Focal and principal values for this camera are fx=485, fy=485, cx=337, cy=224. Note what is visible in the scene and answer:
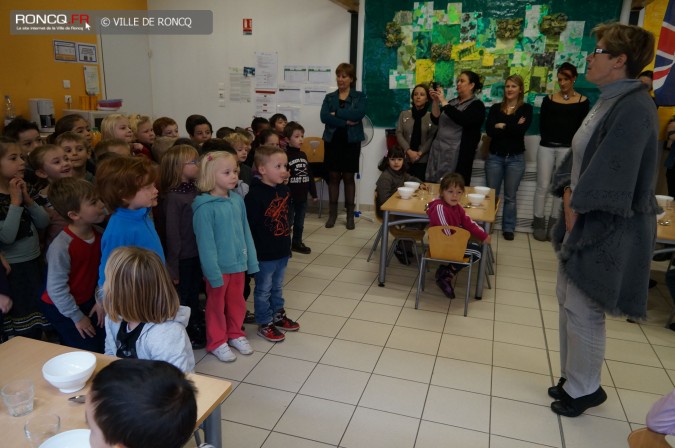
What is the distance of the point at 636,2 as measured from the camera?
5031 mm

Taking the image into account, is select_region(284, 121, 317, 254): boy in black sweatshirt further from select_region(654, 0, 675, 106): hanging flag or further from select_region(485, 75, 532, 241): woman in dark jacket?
select_region(654, 0, 675, 106): hanging flag

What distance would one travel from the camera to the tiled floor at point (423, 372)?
7.52 feet

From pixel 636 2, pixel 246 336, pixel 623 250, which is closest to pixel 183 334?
pixel 246 336

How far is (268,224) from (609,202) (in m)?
1.81

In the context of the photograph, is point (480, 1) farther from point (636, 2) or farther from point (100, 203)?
point (100, 203)

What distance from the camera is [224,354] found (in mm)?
2838

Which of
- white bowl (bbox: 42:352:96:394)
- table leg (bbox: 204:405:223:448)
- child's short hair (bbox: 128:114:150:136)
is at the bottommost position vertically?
table leg (bbox: 204:405:223:448)

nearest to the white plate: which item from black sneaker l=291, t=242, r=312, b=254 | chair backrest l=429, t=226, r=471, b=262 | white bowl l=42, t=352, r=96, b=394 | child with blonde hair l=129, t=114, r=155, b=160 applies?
white bowl l=42, t=352, r=96, b=394

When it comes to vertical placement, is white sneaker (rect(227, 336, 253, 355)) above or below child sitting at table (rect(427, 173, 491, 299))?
below

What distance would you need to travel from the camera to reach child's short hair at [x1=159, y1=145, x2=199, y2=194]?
2.73 metres

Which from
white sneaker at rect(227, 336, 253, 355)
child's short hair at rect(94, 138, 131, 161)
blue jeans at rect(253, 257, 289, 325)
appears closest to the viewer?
white sneaker at rect(227, 336, 253, 355)

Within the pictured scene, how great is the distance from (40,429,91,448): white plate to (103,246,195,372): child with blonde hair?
0.39m

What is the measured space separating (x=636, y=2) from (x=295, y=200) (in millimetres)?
4102

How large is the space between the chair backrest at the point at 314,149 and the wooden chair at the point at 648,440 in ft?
16.2
